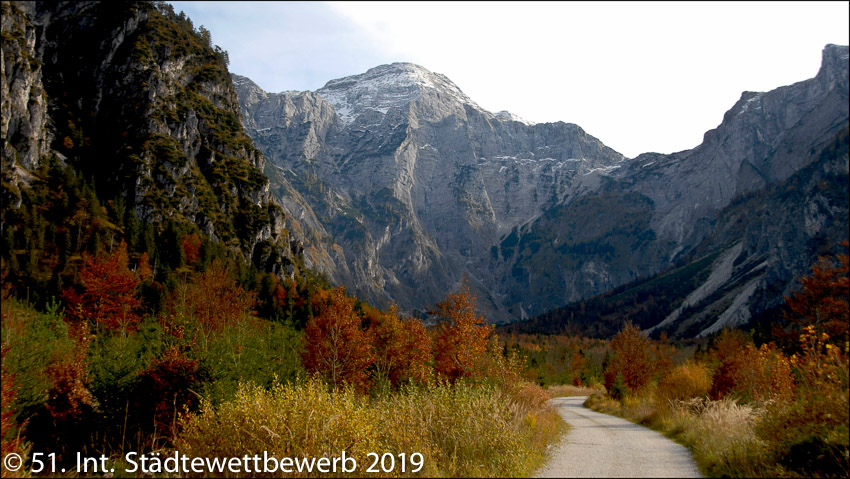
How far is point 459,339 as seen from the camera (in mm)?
27047

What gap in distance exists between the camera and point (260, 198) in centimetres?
12044

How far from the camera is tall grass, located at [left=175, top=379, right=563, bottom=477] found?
1020 centimetres

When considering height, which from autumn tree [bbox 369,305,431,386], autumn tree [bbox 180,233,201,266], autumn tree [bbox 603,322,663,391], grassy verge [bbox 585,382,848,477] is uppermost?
autumn tree [bbox 180,233,201,266]

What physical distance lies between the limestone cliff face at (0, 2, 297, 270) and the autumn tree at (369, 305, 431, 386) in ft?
246

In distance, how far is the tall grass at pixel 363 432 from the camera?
10.2m

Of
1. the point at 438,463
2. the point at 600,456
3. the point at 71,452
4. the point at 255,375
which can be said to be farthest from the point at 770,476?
the point at 71,452

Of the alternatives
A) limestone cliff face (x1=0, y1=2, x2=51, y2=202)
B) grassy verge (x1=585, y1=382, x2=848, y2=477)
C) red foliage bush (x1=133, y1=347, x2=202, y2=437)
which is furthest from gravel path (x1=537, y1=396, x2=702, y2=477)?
limestone cliff face (x1=0, y1=2, x2=51, y2=202)

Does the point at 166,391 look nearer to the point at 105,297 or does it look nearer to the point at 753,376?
the point at 753,376

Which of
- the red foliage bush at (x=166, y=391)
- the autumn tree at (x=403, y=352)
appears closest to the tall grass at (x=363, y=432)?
the red foliage bush at (x=166, y=391)

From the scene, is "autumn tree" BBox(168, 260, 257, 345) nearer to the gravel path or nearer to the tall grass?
the tall grass

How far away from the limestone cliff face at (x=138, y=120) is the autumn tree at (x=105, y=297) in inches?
1524

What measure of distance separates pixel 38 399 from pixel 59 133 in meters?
110

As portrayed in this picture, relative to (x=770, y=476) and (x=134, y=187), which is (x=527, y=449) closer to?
(x=770, y=476)

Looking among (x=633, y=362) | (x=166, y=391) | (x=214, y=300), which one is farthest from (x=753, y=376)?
(x=214, y=300)
